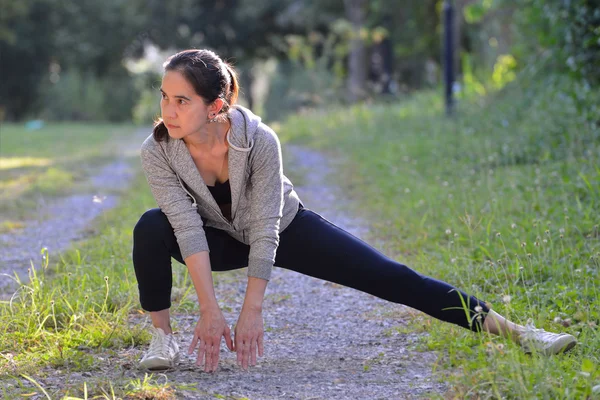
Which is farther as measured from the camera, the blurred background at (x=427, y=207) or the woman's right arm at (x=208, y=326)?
the blurred background at (x=427, y=207)

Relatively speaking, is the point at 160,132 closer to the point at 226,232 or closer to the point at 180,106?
the point at 180,106

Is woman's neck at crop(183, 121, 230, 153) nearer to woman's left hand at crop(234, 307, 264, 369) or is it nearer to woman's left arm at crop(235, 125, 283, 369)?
woman's left arm at crop(235, 125, 283, 369)

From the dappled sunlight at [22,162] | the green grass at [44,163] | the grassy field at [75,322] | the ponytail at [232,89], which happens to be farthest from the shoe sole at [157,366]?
the dappled sunlight at [22,162]

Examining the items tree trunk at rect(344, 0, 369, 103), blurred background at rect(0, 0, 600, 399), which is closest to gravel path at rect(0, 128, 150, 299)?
blurred background at rect(0, 0, 600, 399)

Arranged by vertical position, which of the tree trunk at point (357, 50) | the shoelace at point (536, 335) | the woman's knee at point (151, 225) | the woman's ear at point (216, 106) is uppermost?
the tree trunk at point (357, 50)

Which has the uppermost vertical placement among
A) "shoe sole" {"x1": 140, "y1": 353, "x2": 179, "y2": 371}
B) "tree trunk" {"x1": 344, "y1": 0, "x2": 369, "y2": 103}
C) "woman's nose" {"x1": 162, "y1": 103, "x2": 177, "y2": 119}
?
"tree trunk" {"x1": 344, "y1": 0, "x2": 369, "y2": 103}

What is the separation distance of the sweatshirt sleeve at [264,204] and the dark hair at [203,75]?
21cm

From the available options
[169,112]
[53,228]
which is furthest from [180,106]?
[53,228]

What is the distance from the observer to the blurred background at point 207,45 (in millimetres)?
20062

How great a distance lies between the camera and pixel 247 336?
116 inches

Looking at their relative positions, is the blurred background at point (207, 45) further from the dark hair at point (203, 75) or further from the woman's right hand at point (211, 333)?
the woman's right hand at point (211, 333)

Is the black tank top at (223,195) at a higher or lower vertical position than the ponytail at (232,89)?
lower

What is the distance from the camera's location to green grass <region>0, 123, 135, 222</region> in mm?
7793

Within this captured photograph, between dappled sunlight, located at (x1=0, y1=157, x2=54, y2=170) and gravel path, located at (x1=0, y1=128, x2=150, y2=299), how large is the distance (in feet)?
5.90
